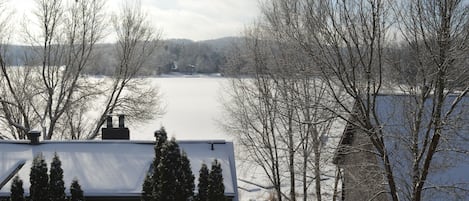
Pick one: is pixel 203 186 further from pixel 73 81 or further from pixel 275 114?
pixel 73 81

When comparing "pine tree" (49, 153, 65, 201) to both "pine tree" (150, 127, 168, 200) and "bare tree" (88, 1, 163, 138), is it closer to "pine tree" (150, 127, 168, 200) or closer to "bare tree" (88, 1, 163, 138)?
"pine tree" (150, 127, 168, 200)

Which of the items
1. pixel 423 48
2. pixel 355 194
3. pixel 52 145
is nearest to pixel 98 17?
pixel 52 145

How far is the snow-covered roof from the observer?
31.1ft

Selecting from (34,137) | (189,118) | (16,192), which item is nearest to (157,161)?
(16,192)

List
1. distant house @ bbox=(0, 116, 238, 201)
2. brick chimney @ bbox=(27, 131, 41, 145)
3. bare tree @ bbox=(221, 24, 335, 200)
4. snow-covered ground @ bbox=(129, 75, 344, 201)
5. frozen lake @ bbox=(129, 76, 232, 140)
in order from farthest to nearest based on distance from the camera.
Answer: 1. frozen lake @ bbox=(129, 76, 232, 140)
2. snow-covered ground @ bbox=(129, 75, 344, 201)
3. bare tree @ bbox=(221, 24, 335, 200)
4. brick chimney @ bbox=(27, 131, 41, 145)
5. distant house @ bbox=(0, 116, 238, 201)

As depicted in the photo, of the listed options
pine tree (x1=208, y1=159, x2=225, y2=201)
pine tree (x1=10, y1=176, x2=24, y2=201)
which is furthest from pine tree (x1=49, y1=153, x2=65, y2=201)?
pine tree (x1=208, y1=159, x2=225, y2=201)

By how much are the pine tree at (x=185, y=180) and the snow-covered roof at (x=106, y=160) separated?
116cm

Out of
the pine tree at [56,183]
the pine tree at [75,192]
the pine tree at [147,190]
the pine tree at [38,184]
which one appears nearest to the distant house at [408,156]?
the pine tree at [147,190]

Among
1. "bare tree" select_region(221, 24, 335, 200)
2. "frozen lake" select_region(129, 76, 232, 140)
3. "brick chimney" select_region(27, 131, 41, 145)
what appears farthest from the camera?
"frozen lake" select_region(129, 76, 232, 140)

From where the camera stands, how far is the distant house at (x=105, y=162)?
943 centimetres

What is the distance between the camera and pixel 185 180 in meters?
8.25

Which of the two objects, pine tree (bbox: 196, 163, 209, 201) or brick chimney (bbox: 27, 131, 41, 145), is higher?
brick chimney (bbox: 27, 131, 41, 145)

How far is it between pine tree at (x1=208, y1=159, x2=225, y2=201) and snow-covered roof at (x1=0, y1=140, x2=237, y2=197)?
33.1 inches

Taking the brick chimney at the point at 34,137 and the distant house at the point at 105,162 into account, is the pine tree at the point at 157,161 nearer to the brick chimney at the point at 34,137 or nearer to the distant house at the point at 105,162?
the distant house at the point at 105,162
